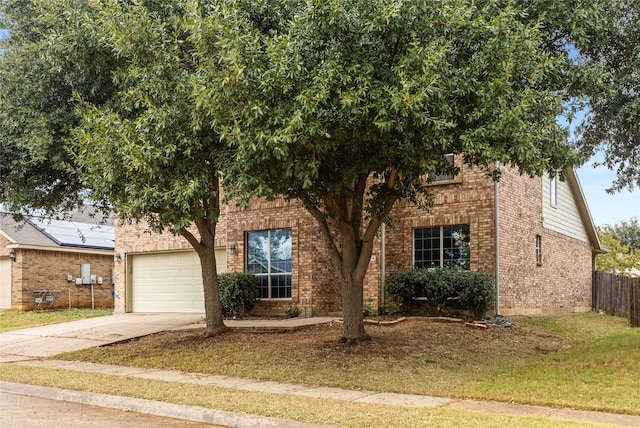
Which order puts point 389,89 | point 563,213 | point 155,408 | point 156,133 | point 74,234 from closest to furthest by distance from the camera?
point 155,408
point 389,89
point 156,133
point 563,213
point 74,234

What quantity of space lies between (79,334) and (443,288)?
9975mm

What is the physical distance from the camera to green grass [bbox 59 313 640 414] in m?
8.70

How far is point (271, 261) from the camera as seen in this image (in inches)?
746

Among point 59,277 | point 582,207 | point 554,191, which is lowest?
point 59,277

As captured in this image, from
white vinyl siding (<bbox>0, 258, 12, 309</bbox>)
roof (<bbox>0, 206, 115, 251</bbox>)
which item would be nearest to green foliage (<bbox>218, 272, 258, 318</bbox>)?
roof (<bbox>0, 206, 115, 251</bbox>)

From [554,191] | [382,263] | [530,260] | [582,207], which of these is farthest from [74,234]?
[582,207]

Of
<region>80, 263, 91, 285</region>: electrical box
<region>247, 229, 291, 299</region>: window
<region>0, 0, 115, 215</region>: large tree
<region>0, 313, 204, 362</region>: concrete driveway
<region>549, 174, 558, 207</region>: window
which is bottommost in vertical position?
<region>0, 313, 204, 362</region>: concrete driveway

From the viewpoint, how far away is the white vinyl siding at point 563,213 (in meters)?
20.3

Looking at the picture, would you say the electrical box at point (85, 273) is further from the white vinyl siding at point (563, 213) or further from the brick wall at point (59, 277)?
the white vinyl siding at point (563, 213)

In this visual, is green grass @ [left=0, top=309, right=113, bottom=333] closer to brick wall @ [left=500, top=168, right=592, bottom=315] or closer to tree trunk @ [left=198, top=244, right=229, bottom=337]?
tree trunk @ [left=198, top=244, right=229, bottom=337]

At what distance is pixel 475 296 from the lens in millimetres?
15148

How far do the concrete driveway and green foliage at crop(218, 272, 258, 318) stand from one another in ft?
3.49

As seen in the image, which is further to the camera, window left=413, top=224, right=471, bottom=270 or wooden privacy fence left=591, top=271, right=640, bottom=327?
wooden privacy fence left=591, top=271, right=640, bottom=327

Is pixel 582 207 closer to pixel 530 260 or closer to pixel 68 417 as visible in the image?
pixel 530 260
